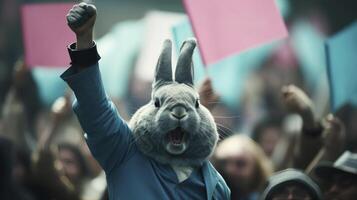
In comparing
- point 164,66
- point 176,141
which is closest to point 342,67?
point 164,66

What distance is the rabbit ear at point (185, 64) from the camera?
407 cm

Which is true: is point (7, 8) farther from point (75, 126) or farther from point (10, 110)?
point (10, 110)

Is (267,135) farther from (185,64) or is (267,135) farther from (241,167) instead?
(185,64)

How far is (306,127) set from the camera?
5453 mm

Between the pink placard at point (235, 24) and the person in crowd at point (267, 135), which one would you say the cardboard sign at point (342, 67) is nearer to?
the pink placard at point (235, 24)

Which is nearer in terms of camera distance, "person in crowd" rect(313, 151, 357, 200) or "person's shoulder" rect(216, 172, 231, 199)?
"person's shoulder" rect(216, 172, 231, 199)

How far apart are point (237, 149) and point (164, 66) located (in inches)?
72.7

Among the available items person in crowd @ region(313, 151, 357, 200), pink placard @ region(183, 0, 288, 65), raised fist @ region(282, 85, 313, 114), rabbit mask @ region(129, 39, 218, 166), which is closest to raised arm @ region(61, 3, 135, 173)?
rabbit mask @ region(129, 39, 218, 166)

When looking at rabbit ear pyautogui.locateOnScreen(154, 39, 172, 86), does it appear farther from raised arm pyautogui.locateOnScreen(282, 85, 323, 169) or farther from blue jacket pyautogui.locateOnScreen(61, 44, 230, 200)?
raised arm pyautogui.locateOnScreen(282, 85, 323, 169)

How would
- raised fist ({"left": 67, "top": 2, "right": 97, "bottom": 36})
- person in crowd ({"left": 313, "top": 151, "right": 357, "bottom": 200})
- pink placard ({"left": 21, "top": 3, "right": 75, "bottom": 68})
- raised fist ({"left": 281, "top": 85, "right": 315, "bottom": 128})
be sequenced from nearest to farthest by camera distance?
raised fist ({"left": 67, "top": 2, "right": 97, "bottom": 36}) < person in crowd ({"left": 313, "top": 151, "right": 357, "bottom": 200}) < raised fist ({"left": 281, "top": 85, "right": 315, "bottom": 128}) < pink placard ({"left": 21, "top": 3, "right": 75, "bottom": 68})

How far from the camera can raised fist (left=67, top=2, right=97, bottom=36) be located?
3.75 metres

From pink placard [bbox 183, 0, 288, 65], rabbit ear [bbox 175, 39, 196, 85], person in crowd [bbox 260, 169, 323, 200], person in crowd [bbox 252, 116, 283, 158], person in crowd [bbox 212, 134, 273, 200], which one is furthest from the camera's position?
person in crowd [bbox 252, 116, 283, 158]

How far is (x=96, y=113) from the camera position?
385cm

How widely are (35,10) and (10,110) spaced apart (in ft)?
2.28
